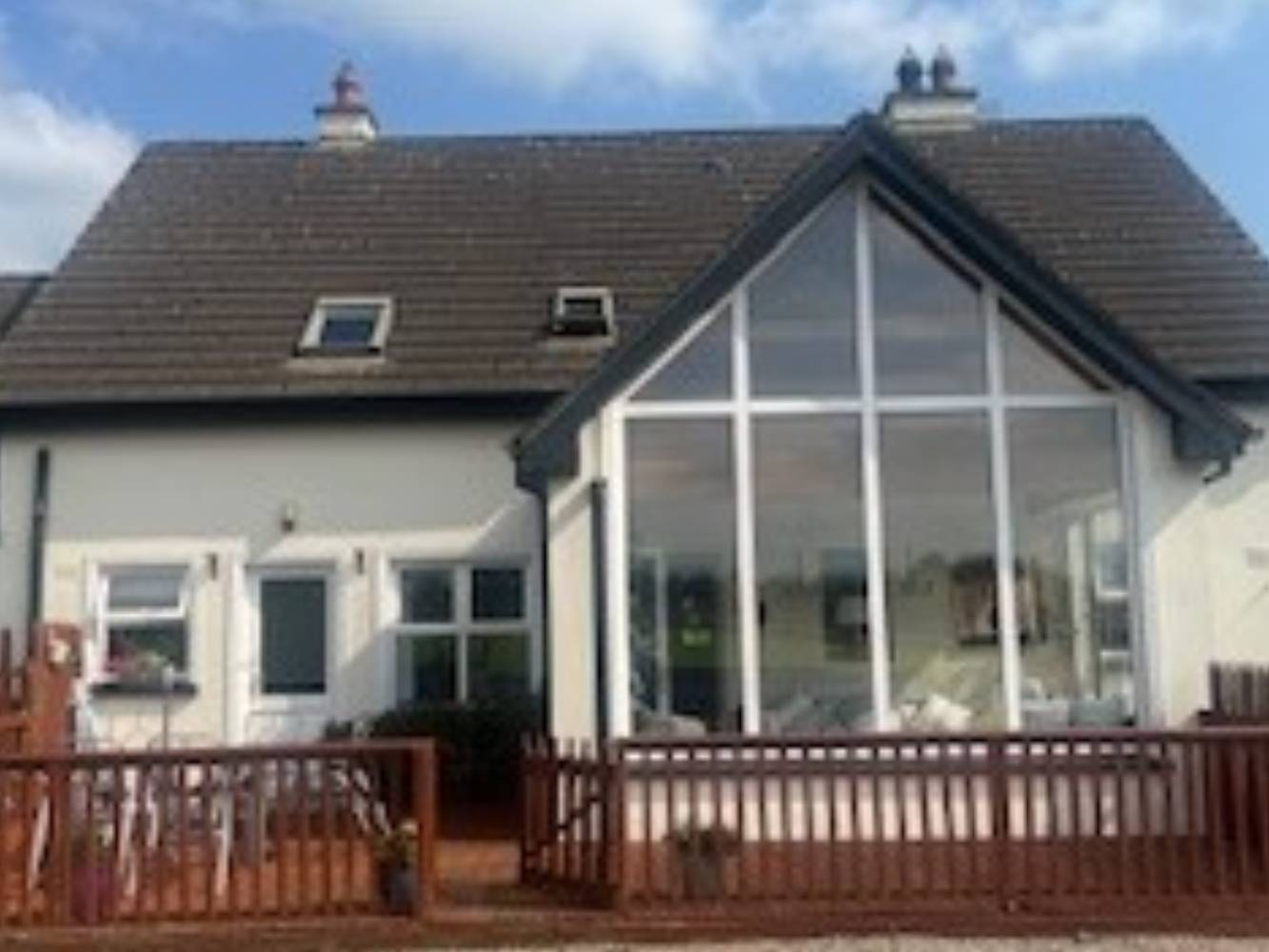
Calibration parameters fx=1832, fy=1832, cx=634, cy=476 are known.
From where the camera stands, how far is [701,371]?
45.7ft

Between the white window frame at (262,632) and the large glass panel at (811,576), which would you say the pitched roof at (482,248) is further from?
the large glass panel at (811,576)

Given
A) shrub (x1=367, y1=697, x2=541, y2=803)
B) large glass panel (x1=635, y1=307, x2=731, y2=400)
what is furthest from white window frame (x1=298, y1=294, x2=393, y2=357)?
large glass panel (x1=635, y1=307, x2=731, y2=400)

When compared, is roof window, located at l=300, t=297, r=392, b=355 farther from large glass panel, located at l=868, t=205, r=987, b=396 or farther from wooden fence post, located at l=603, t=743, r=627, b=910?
wooden fence post, located at l=603, t=743, r=627, b=910

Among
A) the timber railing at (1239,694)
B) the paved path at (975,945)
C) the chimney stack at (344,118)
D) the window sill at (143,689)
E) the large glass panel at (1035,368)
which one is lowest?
the paved path at (975,945)

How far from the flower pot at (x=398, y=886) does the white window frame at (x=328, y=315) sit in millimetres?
9363

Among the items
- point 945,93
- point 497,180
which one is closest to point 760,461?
point 497,180

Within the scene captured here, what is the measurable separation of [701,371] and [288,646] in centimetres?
693

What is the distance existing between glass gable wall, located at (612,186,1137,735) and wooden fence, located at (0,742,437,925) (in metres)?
2.97

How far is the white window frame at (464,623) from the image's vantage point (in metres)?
18.7

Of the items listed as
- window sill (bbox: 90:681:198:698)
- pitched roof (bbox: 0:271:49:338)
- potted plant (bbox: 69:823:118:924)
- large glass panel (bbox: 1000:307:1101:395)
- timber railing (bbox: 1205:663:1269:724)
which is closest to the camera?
potted plant (bbox: 69:823:118:924)

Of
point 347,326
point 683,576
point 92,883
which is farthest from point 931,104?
point 92,883

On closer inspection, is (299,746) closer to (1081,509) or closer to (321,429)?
(1081,509)

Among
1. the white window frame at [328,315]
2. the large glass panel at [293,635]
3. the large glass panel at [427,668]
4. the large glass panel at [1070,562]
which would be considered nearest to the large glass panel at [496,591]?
the large glass panel at [427,668]

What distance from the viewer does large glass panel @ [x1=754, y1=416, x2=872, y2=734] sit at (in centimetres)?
1360
